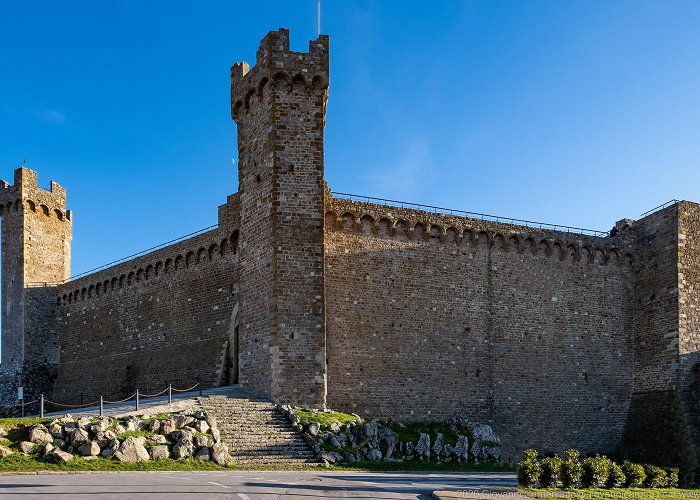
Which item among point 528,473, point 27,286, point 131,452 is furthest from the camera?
point 27,286

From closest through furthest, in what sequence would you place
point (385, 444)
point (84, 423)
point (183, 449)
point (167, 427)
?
point (84, 423), point (183, 449), point (167, 427), point (385, 444)

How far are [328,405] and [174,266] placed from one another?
10886 millimetres

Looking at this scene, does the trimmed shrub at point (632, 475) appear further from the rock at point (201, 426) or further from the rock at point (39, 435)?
the rock at point (39, 435)

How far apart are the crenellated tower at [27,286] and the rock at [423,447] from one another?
2301 cm

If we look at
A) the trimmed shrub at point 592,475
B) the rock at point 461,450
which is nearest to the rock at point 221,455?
the rock at point 461,450

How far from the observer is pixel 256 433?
2172cm

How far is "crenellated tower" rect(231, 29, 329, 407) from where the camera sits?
24.8 meters

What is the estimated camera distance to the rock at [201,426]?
2038 cm

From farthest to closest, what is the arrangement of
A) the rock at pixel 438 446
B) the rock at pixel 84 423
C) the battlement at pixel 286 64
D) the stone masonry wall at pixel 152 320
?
the stone masonry wall at pixel 152 320 → the battlement at pixel 286 64 → the rock at pixel 438 446 → the rock at pixel 84 423

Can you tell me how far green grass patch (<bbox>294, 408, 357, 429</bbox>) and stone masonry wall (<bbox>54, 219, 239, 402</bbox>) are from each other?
6.48m

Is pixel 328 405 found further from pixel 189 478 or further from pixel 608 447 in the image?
pixel 608 447

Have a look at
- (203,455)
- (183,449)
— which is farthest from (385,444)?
(183,449)

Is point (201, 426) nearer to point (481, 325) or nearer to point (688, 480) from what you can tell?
point (481, 325)

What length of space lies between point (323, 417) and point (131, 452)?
272 inches
